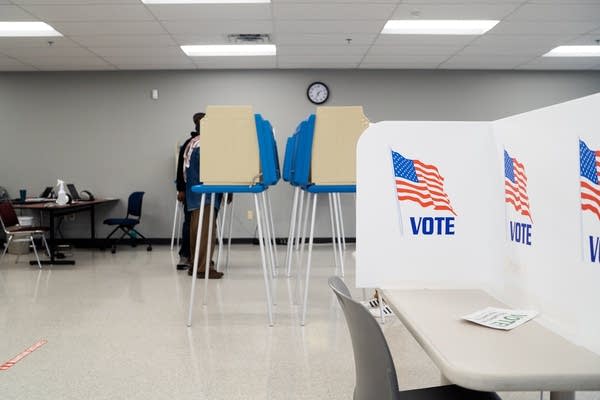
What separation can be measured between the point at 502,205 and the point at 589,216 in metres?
0.52

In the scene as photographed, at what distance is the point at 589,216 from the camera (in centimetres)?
118

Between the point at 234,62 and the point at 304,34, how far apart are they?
1752 millimetres

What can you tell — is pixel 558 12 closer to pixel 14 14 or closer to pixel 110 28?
pixel 110 28

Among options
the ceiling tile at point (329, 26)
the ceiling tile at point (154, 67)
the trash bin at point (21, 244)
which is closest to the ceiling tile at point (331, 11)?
the ceiling tile at point (329, 26)

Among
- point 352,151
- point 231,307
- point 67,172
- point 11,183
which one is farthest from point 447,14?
point 11,183

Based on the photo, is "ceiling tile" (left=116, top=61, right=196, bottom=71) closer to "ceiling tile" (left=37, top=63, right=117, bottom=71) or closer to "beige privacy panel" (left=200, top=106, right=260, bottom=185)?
"ceiling tile" (left=37, top=63, right=117, bottom=71)

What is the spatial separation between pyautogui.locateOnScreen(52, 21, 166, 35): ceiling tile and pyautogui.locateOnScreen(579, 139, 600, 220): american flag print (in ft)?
16.9

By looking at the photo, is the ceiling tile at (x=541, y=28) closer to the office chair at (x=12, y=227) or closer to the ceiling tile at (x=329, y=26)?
the ceiling tile at (x=329, y=26)

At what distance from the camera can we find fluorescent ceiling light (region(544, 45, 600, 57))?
22.2 feet

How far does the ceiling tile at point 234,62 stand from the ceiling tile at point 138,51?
1.39ft

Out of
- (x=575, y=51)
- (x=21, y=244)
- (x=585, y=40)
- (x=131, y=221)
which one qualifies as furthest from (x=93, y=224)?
(x=575, y=51)

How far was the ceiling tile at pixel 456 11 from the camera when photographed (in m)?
5.07

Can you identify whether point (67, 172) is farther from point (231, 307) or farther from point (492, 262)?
point (492, 262)

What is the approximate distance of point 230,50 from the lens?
22.6 feet
